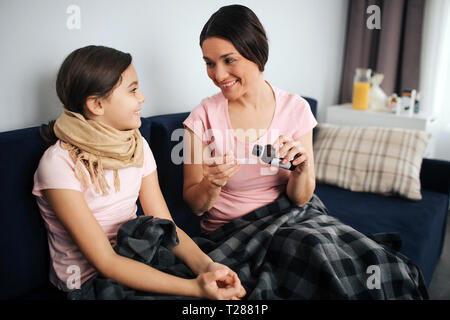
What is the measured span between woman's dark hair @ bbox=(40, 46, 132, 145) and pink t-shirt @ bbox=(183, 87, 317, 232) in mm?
359

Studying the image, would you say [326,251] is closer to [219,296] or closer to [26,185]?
[219,296]

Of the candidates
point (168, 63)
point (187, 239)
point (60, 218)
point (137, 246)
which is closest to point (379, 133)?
point (168, 63)

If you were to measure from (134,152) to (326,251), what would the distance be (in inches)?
22.7

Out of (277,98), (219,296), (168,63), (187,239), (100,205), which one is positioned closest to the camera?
(219,296)

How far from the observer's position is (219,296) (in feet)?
2.77

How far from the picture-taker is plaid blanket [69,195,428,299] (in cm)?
89

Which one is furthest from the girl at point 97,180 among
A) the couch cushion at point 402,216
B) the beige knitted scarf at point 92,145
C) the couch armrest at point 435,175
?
the couch armrest at point 435,175

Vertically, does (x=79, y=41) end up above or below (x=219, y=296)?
above

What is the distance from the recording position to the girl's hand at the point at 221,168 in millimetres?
973

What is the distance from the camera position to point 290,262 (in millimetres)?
964

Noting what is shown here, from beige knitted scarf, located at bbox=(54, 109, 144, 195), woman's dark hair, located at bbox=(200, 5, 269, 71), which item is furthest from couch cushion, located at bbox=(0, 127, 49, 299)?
woman's dark hair, located at bbox=(200, 5, 269, 71)

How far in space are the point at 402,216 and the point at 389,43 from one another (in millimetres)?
1517
